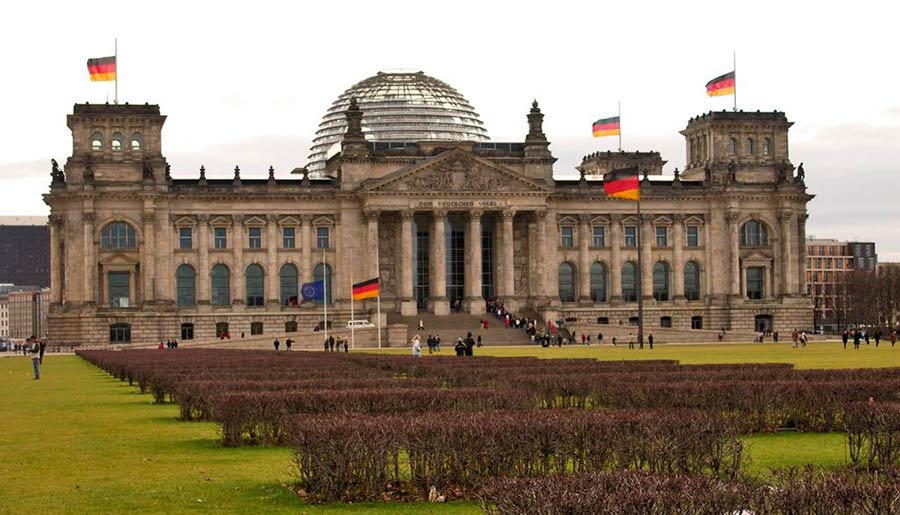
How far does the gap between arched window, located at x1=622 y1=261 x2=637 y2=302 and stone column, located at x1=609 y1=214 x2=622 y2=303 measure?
4.37 feet

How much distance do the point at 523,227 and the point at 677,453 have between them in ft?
382

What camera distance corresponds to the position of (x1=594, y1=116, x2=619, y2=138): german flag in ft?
486

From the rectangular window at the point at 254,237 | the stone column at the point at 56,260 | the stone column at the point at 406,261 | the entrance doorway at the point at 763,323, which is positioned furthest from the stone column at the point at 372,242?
the entrance doorway at the point at 763,323

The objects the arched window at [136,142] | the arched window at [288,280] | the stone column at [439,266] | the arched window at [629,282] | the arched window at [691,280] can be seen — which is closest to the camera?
the stone column at [439,266]

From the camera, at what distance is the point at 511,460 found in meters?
21.6

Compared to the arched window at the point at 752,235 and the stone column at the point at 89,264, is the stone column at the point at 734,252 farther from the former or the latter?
the stone column at the point at 89,264

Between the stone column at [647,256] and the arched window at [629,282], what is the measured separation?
134 centimetres

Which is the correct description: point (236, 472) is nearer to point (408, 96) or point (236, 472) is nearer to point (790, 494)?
point (790, 494)

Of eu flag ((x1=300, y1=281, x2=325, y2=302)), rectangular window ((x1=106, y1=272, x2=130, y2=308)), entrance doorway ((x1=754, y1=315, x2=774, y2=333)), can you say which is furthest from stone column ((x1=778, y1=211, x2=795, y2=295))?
rectangular window ((x1=106, y1=272, x2=130, y2=308))

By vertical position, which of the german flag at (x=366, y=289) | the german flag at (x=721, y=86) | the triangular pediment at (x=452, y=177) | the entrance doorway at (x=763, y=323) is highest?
the german flag at (x=721, y=86)

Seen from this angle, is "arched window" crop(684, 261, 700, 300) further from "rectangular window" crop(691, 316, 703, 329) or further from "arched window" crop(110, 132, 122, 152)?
"arched window" crop(110, 132, 122, 152)

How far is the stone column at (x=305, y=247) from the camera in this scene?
443 ft

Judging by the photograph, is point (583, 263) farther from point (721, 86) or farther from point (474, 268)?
point (721, 86)

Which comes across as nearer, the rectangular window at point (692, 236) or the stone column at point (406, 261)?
the stone column at point (406, 261)
